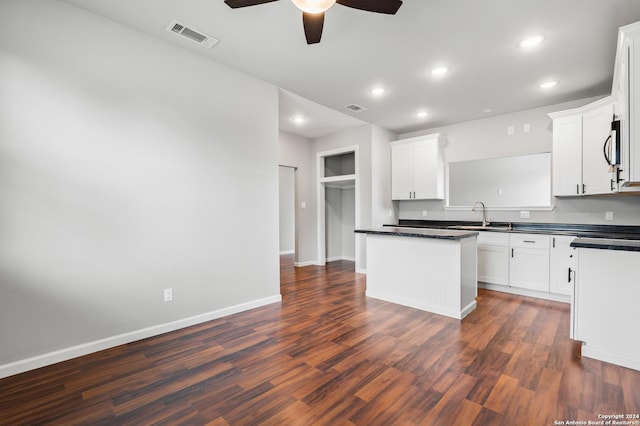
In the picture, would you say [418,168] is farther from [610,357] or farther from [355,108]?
[610,357]

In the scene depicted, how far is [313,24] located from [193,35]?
4.34 ft

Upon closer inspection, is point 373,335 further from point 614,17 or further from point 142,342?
point 614,17

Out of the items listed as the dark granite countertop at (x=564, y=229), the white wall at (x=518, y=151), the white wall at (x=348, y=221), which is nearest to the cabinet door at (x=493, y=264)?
the dark granite countertop at (x=564, y=229)

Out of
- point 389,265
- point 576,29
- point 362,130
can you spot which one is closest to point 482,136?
point 362,130

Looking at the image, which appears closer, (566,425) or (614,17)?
(566,425)

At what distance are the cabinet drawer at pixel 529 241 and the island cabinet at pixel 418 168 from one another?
1.43 metres

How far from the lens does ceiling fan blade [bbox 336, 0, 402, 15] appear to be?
1937mm

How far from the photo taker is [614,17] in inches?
96.1

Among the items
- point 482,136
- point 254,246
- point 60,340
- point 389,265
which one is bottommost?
point 60,340

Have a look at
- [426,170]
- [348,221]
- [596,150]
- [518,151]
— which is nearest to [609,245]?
[596,150]

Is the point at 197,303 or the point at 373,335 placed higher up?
the point at 197,303

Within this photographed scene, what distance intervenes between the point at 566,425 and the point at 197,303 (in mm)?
3018

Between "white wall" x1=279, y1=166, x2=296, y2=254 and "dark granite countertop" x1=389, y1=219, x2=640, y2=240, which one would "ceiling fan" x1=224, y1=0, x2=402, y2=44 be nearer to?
"dark granite countertop" x1=389, y1=219, x2=640, y2=240

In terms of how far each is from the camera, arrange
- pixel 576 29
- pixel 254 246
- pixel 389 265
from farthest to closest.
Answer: pixel 389 265 → pixel 254 246 → pixel 576 29
